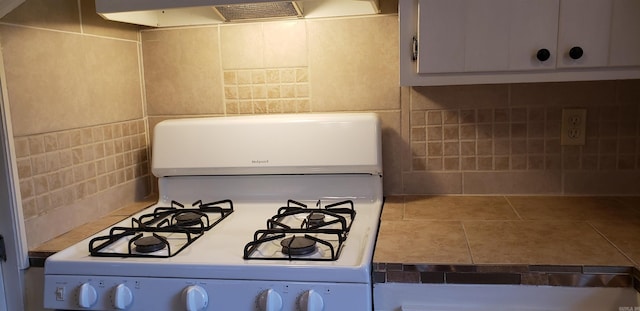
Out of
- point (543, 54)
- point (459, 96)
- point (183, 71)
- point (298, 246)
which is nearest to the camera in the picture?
point (298, 246)

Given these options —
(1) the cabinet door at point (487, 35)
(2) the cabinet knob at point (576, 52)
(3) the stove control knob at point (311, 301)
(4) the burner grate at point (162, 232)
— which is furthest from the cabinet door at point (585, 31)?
(4) the burner grate at point (162, 232)

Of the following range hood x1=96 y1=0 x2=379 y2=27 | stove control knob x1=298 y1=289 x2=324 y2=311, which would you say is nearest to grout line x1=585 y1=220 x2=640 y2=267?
stove control knob x1=298 y1=289 x2=324 y2=311

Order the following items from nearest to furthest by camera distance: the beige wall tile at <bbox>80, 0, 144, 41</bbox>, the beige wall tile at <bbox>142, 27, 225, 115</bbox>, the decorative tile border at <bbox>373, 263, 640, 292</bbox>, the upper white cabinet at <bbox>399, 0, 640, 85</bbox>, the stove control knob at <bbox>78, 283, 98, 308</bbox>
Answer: the decorative tile border at <bbox>373, 263, 640, 292</bbox> → the stove control knob at <bbox>78, 283, 98, 308</bbox> → the upper white cabinet at <bbox>399, 0, 640, 85</bbox> → the beige wall tile at <bbox>80, 0, 144, 41</bbox> → the beige wall tile at <bbox>142, 27, 225, 115</bbox>

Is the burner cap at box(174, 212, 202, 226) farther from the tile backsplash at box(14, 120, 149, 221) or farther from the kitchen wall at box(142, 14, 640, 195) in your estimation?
the kitchen wall at box(142, 14, 640, 195)

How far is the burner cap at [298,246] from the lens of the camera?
1.10 meters

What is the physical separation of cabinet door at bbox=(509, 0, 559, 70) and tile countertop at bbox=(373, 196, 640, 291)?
416 millimetres

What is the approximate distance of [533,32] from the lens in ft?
4.01

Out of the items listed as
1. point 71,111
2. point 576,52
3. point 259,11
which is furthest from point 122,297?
point 576,52

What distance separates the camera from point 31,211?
1.24 meters

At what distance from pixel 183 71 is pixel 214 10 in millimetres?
324

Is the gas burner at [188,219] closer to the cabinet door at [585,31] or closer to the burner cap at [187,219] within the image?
the burner cap at [187,219]

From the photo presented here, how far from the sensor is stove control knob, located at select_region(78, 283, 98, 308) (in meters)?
1.09

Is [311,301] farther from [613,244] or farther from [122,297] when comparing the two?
[613,244]

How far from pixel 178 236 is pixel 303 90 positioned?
0.63 meters
